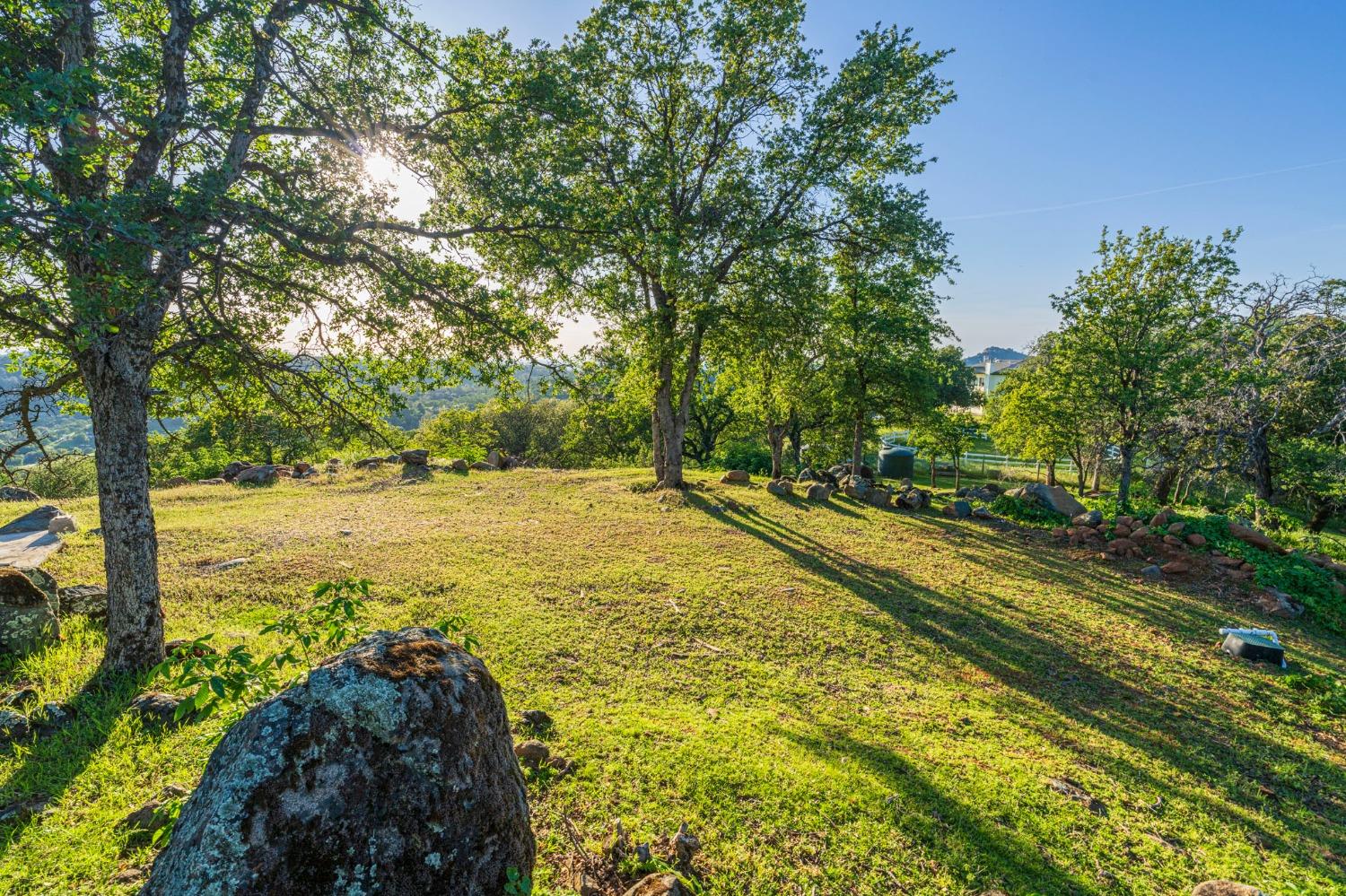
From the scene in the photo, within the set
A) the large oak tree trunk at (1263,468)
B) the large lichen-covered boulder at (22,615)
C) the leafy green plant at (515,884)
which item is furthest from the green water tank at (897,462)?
the large lichen-covered boulder at (22,615)

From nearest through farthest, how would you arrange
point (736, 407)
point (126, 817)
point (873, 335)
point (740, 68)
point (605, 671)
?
point (126, 817) → point (605, 671) → point (740, 68) → point (873, 335) → point (736, 407)

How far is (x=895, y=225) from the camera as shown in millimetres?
12961

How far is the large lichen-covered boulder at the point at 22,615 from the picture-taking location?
5.23 meters

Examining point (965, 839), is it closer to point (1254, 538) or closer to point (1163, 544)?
point (1163, 544)

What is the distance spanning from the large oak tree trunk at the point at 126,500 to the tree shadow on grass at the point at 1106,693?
8997mm

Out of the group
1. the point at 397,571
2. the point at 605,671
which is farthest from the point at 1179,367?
the point at 397,571

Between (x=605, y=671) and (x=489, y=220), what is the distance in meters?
5.64

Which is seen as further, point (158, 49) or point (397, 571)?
point (397, 571)

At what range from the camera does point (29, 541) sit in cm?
878

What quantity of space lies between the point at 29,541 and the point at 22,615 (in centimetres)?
543

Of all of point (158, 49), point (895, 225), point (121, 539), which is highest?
point (895, 225)

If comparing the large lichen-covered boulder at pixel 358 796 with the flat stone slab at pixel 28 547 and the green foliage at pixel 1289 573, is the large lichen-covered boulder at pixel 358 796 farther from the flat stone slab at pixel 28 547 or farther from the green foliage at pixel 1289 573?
the green foliage at pixel 1289 573

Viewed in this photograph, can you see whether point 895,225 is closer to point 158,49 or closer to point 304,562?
point 158,49

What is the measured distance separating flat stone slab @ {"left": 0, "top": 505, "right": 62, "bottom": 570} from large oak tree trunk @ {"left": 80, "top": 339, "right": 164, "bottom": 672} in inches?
143
